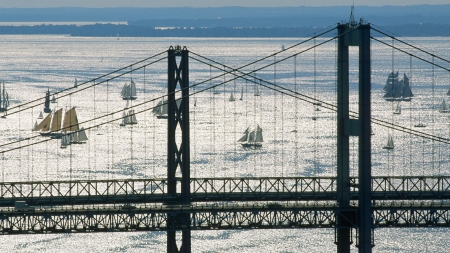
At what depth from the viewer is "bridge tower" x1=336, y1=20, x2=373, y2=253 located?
4109cm

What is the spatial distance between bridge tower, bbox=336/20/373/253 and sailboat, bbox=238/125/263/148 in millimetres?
60060

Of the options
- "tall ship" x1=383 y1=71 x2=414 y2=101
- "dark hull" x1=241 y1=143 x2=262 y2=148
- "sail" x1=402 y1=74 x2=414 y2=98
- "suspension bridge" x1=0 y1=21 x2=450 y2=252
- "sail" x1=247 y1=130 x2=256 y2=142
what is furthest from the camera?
"sail" x1=402 y1=74 x2=414 y2=98

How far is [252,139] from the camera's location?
104 metres

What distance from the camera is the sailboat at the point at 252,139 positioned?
10362 centimetres

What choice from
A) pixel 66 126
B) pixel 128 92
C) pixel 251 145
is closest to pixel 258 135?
pixel 251 145

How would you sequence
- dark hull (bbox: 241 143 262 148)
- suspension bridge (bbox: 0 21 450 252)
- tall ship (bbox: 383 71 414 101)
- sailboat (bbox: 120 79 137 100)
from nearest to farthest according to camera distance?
suspension bridge (bbox: 0 21 450 252) < dark hull (bbox: 241 143 262 148) < tall ship (bbox: 383 71 414 101) < sailboat (bbox: 120 79 137 100)

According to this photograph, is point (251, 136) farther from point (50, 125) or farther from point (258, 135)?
point (50, 125)

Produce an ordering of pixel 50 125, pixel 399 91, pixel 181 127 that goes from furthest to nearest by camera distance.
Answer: pixel 399 91 < pixel 50 125 < pixel 181 127

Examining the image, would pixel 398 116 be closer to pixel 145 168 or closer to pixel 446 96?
pixel 446 96

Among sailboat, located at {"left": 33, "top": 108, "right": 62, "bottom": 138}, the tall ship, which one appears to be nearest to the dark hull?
sailboat, located at {"left": 33, "top": 108, "right": 62, "bottom": 138}

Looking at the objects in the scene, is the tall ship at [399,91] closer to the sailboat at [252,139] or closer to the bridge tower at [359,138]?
the sailboat at [252,139]

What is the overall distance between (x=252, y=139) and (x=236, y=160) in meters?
11.1

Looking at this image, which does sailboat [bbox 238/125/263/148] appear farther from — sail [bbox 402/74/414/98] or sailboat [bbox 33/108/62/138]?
sail [bbox 402/74/414/98]

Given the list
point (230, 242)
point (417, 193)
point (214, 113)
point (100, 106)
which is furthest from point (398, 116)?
point (417, 193)
